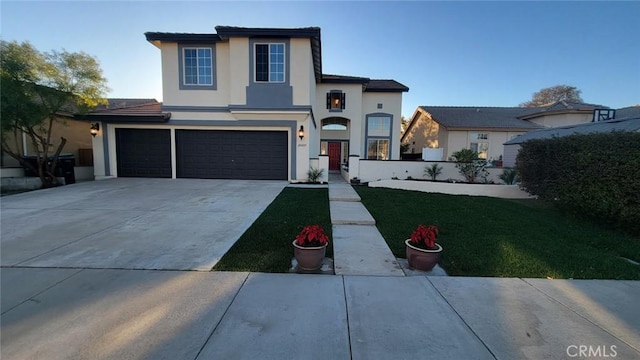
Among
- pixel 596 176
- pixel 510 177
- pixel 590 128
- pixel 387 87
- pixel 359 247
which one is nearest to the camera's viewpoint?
pixel 359 247

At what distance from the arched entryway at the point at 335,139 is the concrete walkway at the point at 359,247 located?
1232 centimetres

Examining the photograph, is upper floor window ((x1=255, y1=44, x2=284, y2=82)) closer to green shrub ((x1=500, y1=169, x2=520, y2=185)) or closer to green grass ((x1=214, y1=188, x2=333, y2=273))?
green grass ((x1=214, y1=188, x2=333, y2=273))

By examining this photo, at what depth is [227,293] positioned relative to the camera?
2955mm

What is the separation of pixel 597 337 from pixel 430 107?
83.6 feet

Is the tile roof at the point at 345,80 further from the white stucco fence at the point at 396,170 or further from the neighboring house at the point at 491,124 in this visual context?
the neighboring house at the point at 491,124

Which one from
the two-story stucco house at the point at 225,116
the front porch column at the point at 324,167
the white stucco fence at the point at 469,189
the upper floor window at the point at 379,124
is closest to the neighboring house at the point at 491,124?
the upper floor window at the point at 379,124

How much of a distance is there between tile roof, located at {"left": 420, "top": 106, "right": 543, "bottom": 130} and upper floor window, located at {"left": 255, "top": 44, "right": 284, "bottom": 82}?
47.0 ft

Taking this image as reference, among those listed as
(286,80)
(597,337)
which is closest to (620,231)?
(597,337)

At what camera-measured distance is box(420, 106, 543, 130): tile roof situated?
20.5m

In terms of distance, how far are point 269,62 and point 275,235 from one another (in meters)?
8.98

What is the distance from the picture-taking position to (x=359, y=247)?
4367 mm

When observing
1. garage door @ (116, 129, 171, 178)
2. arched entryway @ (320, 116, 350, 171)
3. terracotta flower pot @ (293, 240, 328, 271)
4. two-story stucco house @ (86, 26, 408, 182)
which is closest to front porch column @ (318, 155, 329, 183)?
two-story stucco house @ (86, 26, 408, 182)

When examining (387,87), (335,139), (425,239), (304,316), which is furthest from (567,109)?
(304,316)

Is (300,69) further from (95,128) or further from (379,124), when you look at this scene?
(95,128)
